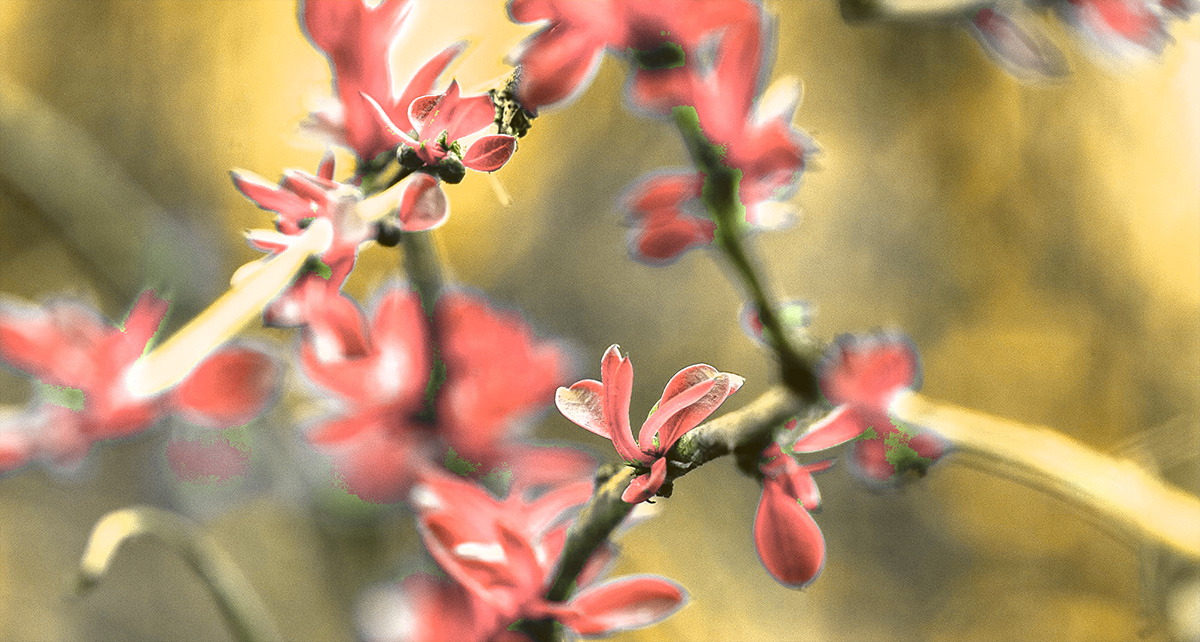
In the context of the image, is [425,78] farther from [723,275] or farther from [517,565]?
[723,275]

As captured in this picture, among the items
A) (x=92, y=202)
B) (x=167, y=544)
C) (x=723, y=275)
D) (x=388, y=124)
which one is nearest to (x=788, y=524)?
(x=388, y=124)

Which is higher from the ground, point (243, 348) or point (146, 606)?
point (243, 348)

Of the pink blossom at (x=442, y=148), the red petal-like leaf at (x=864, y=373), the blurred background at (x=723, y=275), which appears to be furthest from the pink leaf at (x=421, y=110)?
the blurred background at (x=723, y=275)

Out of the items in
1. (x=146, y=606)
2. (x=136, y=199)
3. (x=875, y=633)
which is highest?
(x=136, y=199)

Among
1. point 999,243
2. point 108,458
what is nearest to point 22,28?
point 108,458

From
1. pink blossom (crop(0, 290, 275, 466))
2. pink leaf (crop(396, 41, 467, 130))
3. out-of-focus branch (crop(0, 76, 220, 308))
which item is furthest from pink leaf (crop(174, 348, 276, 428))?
out-of-focus branch (crop(0, 76, 220, 308))

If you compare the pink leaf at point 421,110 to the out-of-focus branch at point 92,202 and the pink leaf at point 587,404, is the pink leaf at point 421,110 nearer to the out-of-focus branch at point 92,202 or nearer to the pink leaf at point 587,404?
the pink leaf at point 587,404

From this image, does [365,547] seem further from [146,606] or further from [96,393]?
[96,393]
